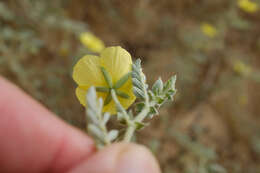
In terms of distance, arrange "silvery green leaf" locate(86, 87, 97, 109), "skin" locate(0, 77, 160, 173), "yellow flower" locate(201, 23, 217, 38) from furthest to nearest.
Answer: "yellow flower" locate(201, 23, 217, 38) < "skin" locate(0, 77, 160, 173) < "silvery green leaf" locate(86, 87, 97, 109)

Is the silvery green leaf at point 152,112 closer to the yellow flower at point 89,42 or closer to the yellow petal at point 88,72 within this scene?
the yellow petal at point 88,72

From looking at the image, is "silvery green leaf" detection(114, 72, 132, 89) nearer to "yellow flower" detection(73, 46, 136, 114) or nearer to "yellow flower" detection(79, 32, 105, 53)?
"yellow flower" detection(73, 46, 136, 114)

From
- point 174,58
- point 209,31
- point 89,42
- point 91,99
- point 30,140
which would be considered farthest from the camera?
point 209,31

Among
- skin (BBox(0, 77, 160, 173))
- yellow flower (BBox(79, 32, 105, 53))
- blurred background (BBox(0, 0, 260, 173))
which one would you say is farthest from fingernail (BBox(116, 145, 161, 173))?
yellow flower (BBox(79, 32, 105, 53))

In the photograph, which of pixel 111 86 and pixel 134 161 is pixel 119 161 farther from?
pixel 111 86

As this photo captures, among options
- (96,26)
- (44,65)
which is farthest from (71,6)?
(44,65)

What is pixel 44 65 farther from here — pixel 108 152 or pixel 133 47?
pixel 108 152

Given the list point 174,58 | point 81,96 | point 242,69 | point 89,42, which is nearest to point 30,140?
point 81,96
